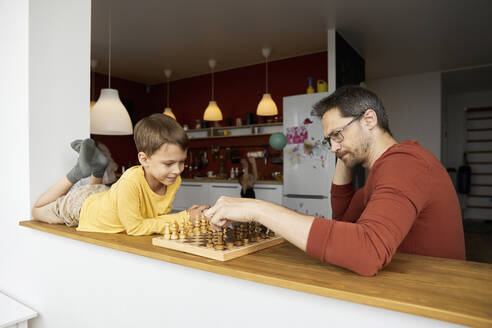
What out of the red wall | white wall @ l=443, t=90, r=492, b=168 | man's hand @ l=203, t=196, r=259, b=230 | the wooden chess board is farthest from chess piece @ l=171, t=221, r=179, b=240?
white wall @ l=443, t=90, r=492, b=168

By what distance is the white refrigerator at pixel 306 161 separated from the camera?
433 cm

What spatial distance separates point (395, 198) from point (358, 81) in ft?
15.4

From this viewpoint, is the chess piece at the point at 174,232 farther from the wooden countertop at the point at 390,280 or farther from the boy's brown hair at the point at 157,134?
the boy's brown hair at the point at 157,134

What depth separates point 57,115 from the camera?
6.46ft

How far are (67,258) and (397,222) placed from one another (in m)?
1.43

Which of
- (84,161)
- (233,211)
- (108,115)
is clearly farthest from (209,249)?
(108,115)

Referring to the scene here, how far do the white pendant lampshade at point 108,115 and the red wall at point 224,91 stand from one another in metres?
3.32

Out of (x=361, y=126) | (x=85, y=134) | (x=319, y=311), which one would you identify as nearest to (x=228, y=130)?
Answer: (x=85, y=134)

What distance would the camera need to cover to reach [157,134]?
4.91ft

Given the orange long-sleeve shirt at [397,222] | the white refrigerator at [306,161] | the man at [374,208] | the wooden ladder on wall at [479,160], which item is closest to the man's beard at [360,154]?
the man at [374,208]

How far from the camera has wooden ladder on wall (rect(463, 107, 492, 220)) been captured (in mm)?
7363

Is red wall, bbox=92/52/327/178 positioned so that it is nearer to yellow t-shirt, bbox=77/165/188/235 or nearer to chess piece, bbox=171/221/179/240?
yellow t-shirt, bbox=77/165/188/235

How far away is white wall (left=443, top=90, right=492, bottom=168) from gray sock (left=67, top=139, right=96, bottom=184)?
8003mm

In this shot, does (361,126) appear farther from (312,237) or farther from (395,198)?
(312,237)
